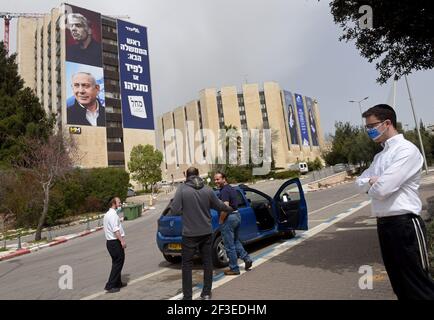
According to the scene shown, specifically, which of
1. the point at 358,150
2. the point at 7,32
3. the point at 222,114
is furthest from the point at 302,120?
the point at 7,32

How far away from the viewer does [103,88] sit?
224ft

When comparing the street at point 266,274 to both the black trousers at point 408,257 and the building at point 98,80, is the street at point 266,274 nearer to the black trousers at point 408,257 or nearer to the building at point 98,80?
the black trousers at point 408,257

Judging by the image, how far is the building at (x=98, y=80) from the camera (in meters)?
64.7

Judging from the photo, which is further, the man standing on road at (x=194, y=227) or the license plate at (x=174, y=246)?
the license plate at (x=174, y=246)

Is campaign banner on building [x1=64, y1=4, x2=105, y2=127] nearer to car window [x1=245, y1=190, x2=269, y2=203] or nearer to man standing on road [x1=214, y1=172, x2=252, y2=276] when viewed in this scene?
car window [x1=245, y1=190, x2=269, y2=203]

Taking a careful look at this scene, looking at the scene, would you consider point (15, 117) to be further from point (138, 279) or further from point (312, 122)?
point (312, 122)

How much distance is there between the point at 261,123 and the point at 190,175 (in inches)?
3731

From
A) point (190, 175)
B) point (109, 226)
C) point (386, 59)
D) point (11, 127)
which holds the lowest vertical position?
point (109, 226)

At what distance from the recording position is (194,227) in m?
5.14

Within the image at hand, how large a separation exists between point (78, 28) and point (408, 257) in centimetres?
7439

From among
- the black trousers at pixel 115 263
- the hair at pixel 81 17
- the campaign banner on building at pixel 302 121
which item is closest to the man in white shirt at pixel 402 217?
the black trousers at pixel 115 263

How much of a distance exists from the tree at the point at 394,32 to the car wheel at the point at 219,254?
4518mm
